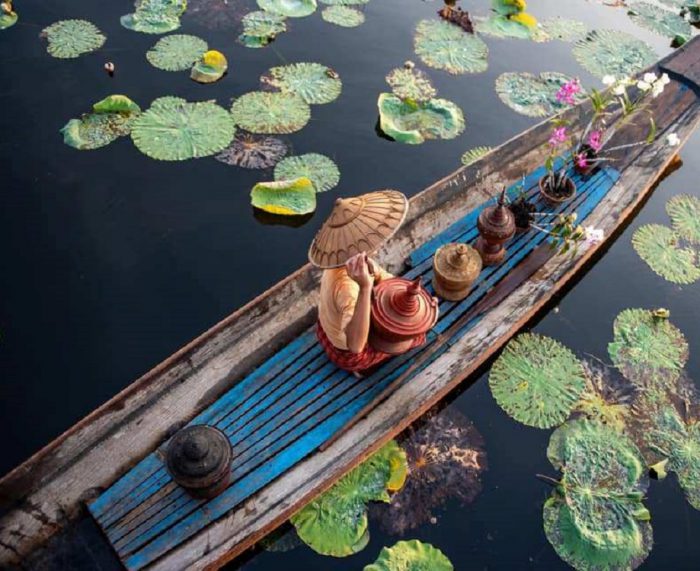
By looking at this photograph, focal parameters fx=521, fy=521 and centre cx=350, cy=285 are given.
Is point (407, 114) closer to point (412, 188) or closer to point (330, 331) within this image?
point (412, 188)

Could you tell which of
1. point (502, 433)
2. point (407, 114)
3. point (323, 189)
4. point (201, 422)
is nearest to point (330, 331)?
point (201, 422)

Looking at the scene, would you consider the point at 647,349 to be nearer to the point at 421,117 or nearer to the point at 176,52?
the point at 421,117

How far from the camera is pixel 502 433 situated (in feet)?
16.4

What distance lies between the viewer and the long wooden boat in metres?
3.50

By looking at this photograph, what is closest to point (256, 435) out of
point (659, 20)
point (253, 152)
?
point (253, 152)

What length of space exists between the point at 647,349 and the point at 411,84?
4.86 metres

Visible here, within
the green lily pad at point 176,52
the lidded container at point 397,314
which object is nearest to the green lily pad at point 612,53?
the green lily pad at point 176,52

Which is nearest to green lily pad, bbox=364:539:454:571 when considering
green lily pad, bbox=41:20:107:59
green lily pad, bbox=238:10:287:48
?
green lily pad, bbox=238:10:287:48

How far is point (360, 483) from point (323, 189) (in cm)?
348

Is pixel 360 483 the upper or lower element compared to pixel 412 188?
lower

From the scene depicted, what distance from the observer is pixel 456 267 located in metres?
4.51

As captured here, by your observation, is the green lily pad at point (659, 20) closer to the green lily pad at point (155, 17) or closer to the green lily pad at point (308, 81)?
the green lily pad at point (308, 81)

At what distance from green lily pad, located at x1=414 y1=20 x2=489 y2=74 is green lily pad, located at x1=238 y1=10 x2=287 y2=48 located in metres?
2.23

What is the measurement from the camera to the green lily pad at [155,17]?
308 inches
